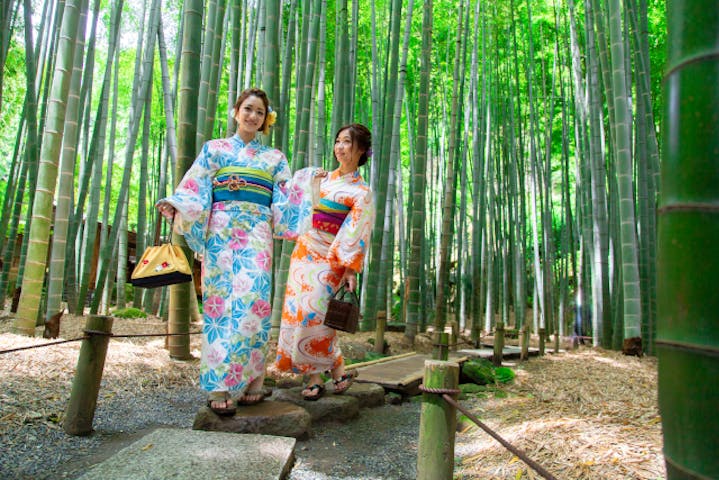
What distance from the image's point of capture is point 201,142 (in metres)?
3.17

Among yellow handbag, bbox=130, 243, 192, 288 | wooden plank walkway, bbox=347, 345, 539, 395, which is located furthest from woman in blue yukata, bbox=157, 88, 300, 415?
wooden plank walkway, bbox=347, 345, 539, 395

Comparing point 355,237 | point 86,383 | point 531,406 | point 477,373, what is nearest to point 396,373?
point 477,373

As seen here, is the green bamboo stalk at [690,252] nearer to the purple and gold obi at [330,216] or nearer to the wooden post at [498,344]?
the purple and gold obi at [330,216]

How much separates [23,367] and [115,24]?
3.20 meters

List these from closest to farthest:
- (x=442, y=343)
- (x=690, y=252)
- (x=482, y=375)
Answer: (x=690, y=252), (x=442, y=343), (x=482, y=375)

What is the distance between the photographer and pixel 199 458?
1.53m

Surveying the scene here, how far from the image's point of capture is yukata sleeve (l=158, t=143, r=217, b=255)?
2.09 m

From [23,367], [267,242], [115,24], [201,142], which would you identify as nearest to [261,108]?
[267,242]

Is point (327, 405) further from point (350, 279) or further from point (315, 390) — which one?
point (350, 279)

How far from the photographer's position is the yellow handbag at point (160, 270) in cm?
194

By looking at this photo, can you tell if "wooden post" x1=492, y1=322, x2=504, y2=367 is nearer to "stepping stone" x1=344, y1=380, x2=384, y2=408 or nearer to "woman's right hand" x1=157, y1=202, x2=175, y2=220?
"stepping stone" x1=344, y1=380, x2=384, y2=408

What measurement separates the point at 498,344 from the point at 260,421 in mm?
2922

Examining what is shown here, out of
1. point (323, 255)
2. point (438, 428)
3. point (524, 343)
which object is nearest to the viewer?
point (438, 428)

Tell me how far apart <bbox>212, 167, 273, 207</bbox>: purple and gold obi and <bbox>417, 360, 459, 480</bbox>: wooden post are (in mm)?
1245
